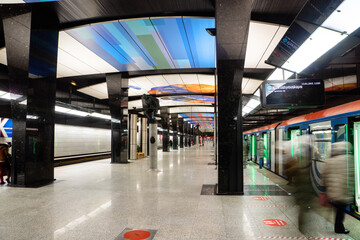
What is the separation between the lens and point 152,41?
25.2 ft

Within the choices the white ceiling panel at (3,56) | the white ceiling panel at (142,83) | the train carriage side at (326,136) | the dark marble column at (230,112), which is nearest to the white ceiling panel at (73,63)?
the white ceiling panel at (3,56)

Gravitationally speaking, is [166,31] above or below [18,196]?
above

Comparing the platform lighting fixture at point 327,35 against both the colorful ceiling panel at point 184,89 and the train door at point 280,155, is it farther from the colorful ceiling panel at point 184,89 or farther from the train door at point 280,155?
the colorful ceiling panel at point 184,89

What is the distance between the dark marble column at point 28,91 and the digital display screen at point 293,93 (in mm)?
6279

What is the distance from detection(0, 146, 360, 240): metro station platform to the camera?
3523 mm

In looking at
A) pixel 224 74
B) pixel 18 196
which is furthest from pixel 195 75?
pixel 18 196

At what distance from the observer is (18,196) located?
19.0ft

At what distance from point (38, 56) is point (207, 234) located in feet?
22.5

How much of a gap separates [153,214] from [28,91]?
536cm

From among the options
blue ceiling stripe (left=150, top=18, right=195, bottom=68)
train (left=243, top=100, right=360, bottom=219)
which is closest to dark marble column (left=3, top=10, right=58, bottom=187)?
blue ceiling stripe (left=150, top=18, right=195, bottom=68)

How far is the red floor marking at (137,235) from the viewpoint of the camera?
11.1ft

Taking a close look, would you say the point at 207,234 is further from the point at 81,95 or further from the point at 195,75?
the point at 81,95

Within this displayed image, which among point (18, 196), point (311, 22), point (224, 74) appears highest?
point (311, 22)

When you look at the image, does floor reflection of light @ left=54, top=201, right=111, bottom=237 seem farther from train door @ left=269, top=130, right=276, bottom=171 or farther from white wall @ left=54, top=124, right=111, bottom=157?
white wall @ left=54, top=124, right=111, bottom=157
